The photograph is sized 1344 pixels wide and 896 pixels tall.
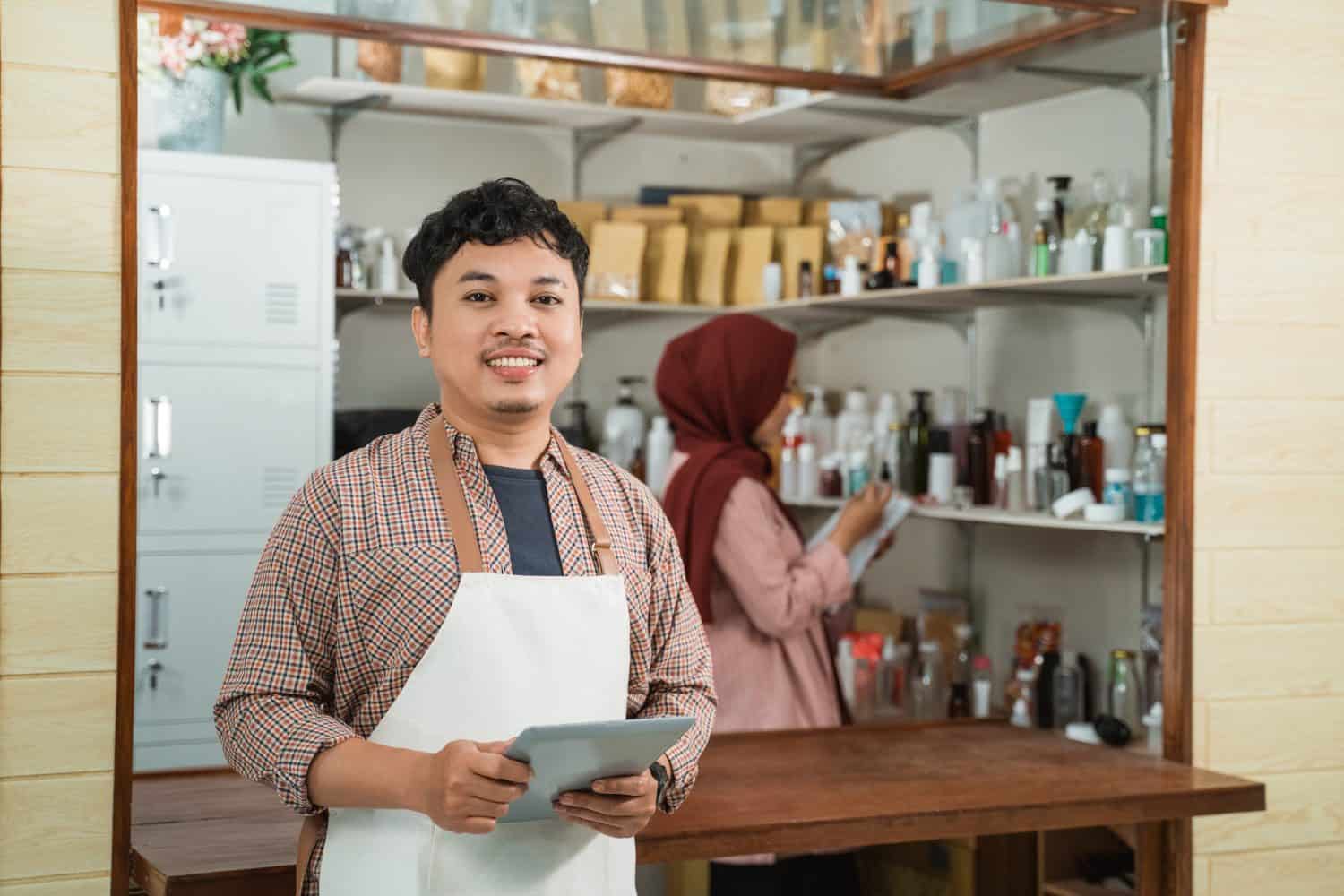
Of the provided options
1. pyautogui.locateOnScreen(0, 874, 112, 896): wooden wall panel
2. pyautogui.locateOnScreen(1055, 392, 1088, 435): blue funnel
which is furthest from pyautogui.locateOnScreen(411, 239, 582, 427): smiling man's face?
pyautogui.locateOnScreen(1055, 392, 1088, 435): blue funnel

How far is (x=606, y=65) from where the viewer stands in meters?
3.13

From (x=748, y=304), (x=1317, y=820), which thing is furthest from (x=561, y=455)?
(x=748, y=304)

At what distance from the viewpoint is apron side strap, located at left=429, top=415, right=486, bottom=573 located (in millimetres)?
1701

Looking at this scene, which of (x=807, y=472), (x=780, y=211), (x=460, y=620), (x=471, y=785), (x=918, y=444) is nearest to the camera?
(x=471, y=785)

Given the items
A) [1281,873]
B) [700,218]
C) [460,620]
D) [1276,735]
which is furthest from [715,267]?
[460,620]

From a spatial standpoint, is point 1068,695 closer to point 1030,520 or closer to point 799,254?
point 1030,520

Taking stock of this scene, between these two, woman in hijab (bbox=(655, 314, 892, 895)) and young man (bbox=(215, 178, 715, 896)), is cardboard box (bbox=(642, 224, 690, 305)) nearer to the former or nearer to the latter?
woman in hijab (bbox=(655, 314, 892, 895))

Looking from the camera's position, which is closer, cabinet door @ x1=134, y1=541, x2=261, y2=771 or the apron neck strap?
the apron neck strap

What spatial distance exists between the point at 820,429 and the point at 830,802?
2.19m

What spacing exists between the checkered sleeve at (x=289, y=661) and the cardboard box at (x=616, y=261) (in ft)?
9.24

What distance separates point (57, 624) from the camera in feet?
6.57

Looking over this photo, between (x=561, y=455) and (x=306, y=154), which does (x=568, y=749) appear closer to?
(x=561, y=455)

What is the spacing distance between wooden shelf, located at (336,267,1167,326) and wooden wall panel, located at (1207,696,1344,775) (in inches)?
33.8

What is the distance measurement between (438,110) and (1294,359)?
2.69m
